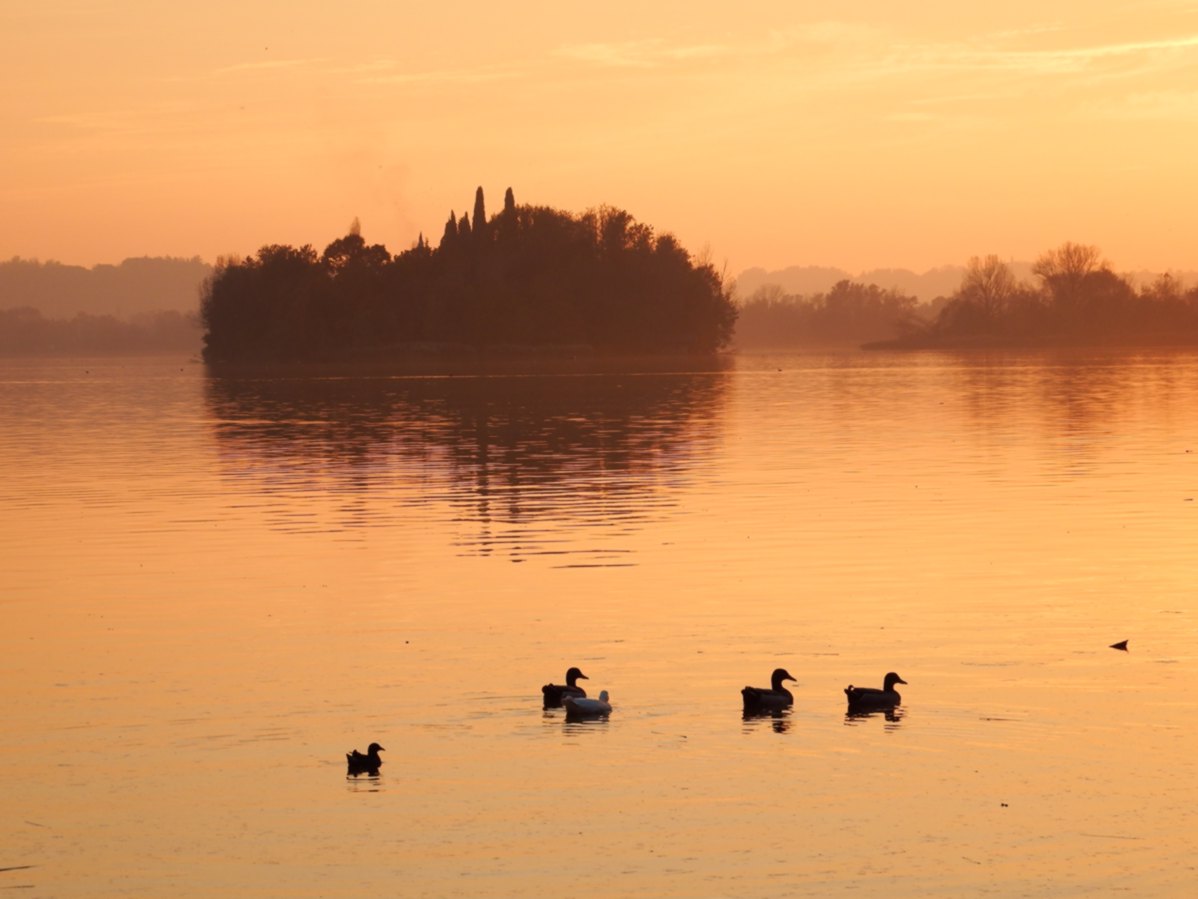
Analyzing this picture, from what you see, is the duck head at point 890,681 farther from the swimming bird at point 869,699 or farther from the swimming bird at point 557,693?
the swimming bird at point 557,693

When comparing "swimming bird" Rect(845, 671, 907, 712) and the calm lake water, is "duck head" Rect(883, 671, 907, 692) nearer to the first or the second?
"swimming bird" Rect(845, 671, 907, 712)

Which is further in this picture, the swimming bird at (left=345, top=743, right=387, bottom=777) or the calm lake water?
the swimming bird at (left=345, top=743, right=387, bottom=777)

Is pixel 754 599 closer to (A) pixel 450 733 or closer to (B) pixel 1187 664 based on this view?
(B) pixel 1187 664

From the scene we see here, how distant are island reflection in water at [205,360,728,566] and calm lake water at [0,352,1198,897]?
1.06ft

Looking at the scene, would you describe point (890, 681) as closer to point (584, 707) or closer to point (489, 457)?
point (584, 707)

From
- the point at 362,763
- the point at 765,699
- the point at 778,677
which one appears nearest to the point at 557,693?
the point at 765,699

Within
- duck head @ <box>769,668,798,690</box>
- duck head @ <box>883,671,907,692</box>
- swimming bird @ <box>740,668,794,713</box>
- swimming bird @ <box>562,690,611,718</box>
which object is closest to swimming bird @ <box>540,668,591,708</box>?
swimming bird @ <box>562,690,611,718</box>

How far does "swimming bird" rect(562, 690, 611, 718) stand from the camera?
17.1m

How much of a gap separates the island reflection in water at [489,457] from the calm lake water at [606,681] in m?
0.32

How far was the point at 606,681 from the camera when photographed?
1927 cm

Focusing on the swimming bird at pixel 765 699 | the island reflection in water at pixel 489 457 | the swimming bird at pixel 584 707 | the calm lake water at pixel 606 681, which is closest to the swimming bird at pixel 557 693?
the swimming bird at pixel 584 707

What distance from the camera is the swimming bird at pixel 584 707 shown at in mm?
Answer: 17094

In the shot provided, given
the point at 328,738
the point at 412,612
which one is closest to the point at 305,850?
the point at 328,738

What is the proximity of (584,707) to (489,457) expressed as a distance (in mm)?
35493
